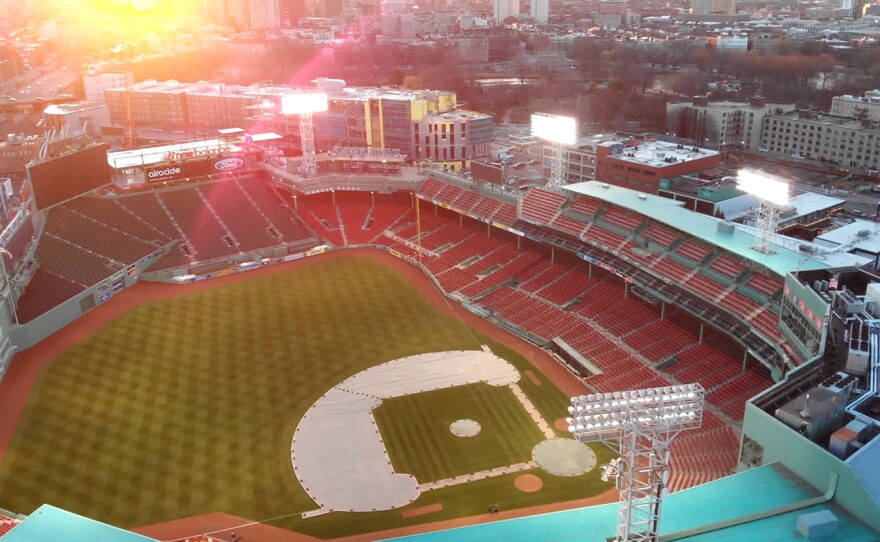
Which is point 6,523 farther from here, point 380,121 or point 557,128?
point 380,121

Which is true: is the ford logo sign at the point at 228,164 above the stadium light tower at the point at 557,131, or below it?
below

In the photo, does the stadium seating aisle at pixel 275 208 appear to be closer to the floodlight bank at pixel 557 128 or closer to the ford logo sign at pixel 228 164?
the ford logo sign at pixel 228 164

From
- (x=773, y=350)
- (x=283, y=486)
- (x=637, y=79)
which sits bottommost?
(x=283, y=486)

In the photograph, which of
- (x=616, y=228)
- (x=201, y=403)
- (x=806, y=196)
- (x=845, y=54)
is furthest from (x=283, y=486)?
(x=845, y=54)

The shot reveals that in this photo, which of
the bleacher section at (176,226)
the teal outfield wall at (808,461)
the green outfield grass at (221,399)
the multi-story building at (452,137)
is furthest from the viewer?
the multi-story building at (452,137)

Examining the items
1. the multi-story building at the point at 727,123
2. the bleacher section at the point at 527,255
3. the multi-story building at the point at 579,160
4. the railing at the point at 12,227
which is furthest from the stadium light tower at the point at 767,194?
the multi-story building at the point at 727,123

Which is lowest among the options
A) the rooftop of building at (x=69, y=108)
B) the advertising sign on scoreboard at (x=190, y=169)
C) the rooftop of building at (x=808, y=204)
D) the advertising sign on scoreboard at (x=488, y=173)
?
the rooftop of building at (x=808, y=204)

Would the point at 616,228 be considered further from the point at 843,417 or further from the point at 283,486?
the point at 283,486

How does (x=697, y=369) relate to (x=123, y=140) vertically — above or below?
below
